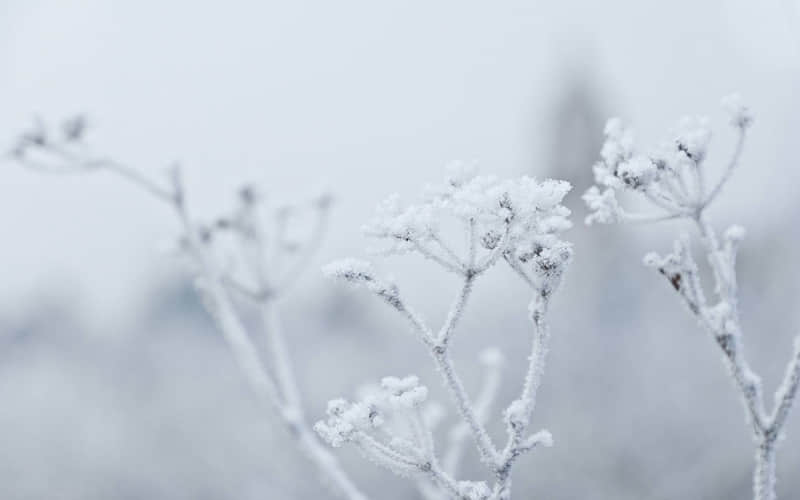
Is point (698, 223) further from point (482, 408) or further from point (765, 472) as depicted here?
point (482, 408)

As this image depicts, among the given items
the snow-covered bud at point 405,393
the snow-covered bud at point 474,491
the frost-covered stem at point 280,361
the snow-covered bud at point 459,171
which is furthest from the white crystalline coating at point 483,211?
the frost-covered stem at point 280,361

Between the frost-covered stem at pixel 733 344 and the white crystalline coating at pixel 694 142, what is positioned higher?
the white crystalline coating at pixel 694 142

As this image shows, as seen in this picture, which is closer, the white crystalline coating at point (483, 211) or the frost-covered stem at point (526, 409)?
the frost-covered stem at point (526, 409)

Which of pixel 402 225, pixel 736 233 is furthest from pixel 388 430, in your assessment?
pixel 736 233

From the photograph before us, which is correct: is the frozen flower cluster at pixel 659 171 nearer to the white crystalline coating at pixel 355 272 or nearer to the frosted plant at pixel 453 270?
the frosted plant at pixel 453 270

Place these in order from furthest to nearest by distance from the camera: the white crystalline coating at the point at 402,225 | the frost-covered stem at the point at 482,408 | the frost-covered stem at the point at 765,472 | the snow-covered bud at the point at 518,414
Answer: the frost-covered stem at the point at 482,408 → the white crystalline coating at the point at 402,225 → the snow-covered bud at the point at 518,414 → the frost-covered stem at the point at 765,472

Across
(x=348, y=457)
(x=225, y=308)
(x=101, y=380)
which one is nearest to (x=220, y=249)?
(x=225, y=308)
